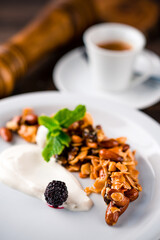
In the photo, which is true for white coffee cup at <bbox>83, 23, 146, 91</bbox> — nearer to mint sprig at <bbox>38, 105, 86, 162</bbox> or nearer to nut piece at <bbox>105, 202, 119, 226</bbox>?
mint sprig at <bbox>38, 105, 86, 162</bbox>

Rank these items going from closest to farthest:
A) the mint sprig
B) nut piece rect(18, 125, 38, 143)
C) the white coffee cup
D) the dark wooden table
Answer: the mint sprig < nut piece rect(18, 125, 38, 143) < the white coffee cup < the dark wooden table

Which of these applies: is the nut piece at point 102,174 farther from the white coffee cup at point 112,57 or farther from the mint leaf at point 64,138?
the white coffee cup at point 112,57

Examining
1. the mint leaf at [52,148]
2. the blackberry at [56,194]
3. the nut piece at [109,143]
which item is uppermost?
the mint leaf at [52,148]

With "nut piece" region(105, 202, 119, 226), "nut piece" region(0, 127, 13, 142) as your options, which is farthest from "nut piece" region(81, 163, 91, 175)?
"nut piece" region(0, 127, 13, 142)

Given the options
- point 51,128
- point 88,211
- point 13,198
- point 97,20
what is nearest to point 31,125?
point 51,128

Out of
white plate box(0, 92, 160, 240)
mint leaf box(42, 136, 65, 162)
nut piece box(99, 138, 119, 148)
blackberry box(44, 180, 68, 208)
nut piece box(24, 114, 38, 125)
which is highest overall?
Answer: nut piece box(24, 114, 38, 125)

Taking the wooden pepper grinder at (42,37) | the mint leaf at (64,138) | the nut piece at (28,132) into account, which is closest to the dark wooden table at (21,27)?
the wooden pepper grinder at (42,37)

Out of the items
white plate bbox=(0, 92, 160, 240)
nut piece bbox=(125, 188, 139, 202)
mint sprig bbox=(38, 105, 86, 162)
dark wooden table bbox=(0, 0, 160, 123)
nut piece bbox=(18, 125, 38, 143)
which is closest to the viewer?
white plate bbox=(0, 92, 160, 240)

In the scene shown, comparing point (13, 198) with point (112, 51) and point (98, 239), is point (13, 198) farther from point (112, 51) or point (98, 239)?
point (112, 51)
